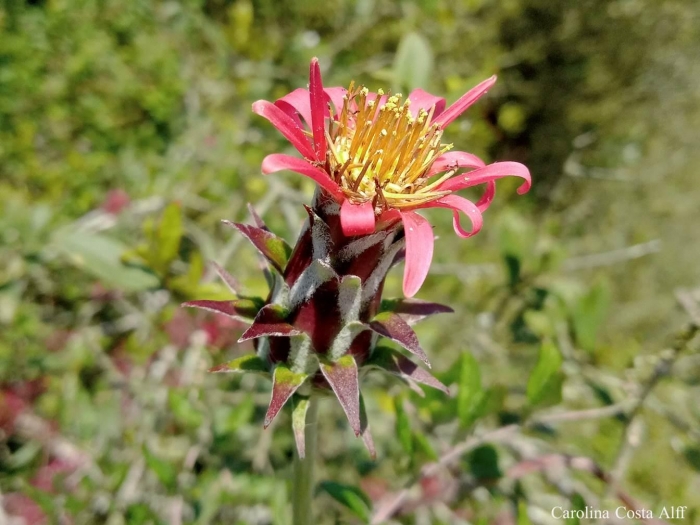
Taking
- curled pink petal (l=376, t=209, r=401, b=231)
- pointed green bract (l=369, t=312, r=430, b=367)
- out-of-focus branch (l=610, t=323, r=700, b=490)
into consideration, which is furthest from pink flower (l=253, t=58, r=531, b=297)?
out-of-focus branch (l=610, t=323, r=700, b=490)

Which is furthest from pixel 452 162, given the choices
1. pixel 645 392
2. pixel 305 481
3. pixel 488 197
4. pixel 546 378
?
pixel 645 392

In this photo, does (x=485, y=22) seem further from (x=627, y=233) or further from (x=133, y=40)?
(x=133, y=40)

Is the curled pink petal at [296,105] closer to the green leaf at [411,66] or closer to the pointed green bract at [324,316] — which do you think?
the pointed green bract at [324,316]

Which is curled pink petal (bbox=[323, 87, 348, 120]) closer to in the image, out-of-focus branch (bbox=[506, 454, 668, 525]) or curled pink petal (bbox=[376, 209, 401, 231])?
curled pink petal (bbox=[376, 209, 401, 231])

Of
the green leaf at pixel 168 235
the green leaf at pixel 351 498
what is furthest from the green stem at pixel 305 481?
the green leaf at pixel 168 235

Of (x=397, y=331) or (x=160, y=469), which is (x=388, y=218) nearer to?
(x=397, y=331)

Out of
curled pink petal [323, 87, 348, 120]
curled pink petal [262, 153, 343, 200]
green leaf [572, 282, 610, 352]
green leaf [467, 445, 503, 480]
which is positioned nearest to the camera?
curled pink petal [262, 153, 343, 200]

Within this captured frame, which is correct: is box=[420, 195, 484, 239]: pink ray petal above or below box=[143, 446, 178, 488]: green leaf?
above
